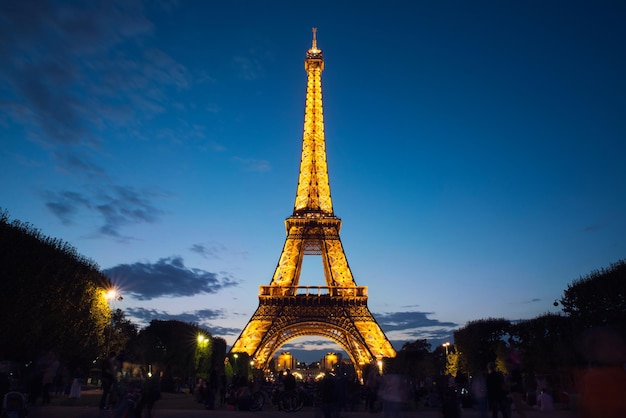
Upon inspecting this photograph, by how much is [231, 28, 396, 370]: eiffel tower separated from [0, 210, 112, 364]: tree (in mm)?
18239

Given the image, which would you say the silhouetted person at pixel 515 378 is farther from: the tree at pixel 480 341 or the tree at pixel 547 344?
the tree at pixel 480 341

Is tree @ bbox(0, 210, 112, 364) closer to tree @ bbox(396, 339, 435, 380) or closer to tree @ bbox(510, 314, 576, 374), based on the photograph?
tree @ bbox(510, 314, 576, 374)

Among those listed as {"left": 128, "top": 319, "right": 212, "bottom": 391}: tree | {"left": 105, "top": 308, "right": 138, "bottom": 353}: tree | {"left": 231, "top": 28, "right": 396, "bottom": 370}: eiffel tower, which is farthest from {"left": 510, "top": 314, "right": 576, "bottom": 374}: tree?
{"left": 105, "top": 308, "right": 138, "bottom": 353}: tree

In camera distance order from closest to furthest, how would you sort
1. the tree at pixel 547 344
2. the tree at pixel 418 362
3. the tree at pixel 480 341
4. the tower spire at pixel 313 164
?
the tree at pixel 547 344, the tree at pixel 480 341, the tower spire at pixel 313 164, the tree at pixel 418 362

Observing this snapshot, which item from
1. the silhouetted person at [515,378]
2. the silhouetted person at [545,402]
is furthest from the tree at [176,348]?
the silhouetted person at [515,378]

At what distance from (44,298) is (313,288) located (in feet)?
105

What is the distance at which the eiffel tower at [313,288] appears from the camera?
53094 millimetres

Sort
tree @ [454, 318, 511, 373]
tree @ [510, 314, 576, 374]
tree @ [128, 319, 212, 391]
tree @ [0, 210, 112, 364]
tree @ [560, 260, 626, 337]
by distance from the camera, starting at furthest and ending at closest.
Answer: tree @ [454, 318, 511, 373] → tree @ [128, 319, 212, 391] → tree @ [510, 314, 576, 374] → tree @ [560, 260, 626, 337] → tree @ [0, 210, 112, 364]

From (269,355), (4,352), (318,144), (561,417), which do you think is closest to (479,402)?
(561,417)

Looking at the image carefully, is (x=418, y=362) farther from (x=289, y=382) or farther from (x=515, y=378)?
(x=515, y=378)

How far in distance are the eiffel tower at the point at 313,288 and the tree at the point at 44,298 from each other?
59.8 ft

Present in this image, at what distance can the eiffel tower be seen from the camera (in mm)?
53094

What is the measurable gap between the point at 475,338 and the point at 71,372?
4032 cm

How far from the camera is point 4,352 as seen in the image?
1183 inches
